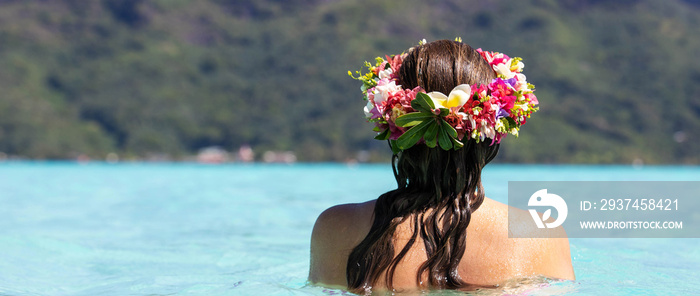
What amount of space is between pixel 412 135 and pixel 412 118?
6 cm

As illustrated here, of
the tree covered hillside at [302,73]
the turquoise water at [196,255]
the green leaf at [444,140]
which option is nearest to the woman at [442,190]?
the green leaf at [444,140]

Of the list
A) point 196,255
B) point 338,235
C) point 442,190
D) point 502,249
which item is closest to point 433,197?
point 442,190

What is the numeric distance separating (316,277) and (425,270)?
21.4 inches

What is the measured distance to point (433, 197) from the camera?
264 cm

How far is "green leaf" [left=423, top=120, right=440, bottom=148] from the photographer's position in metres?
2.53

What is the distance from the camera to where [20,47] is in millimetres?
104188

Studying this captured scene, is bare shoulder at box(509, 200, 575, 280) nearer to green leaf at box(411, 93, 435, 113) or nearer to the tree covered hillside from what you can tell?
green leaf at box(411, 93, 435, 113)

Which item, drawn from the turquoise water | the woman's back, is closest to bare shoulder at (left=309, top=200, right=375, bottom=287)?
the woman's back

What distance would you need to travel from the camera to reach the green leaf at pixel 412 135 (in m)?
2.56

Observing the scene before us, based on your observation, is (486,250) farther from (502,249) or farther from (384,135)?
(384,135)

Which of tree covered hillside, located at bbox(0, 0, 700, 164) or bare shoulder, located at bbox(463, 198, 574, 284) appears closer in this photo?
bare shoulder, located at bbox(463, 198, 574, 284)

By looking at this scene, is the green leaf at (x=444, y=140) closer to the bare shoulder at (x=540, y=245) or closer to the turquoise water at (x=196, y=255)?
the bare shoulder at (x=540, y=245)

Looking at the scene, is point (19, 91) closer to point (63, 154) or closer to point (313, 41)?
point (63, 154)

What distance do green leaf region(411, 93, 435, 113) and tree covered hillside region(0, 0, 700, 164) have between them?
73149mm
